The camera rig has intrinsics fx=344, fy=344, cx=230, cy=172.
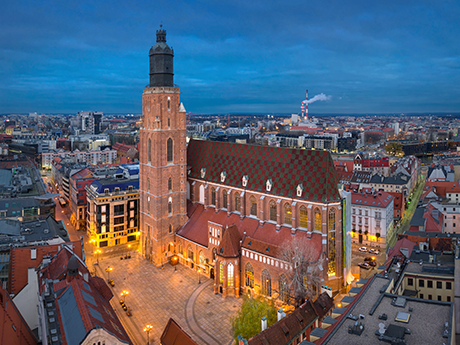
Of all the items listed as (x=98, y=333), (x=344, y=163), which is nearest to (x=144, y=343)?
(x=98, y=333)

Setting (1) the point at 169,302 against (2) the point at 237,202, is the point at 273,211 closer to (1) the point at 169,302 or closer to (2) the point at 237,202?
(2) the point at 237,202

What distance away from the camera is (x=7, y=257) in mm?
48719

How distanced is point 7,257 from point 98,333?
94.7ft

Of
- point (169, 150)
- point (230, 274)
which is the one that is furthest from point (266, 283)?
point (169, 150)

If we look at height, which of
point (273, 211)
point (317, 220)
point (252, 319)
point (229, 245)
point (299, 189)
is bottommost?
point (252, 319)

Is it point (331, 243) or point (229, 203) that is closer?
point (331, 243)

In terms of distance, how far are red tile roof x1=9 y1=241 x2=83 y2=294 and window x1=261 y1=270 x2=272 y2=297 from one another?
3241 centimetres

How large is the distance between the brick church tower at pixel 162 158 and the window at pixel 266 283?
24.2 meters

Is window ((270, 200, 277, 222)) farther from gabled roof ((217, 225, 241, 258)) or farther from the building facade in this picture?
the building facade

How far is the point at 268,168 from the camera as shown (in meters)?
65.0

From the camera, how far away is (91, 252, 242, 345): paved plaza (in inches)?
1972

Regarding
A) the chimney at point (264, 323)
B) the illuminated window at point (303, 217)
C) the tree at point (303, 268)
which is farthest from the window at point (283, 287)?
the chimney at point (264, 323)

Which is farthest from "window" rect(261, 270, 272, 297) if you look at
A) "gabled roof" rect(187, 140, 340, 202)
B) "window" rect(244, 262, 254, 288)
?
"gabled roof" rect(187, 140, 340, 202)

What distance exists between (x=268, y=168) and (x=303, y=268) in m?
19.9
